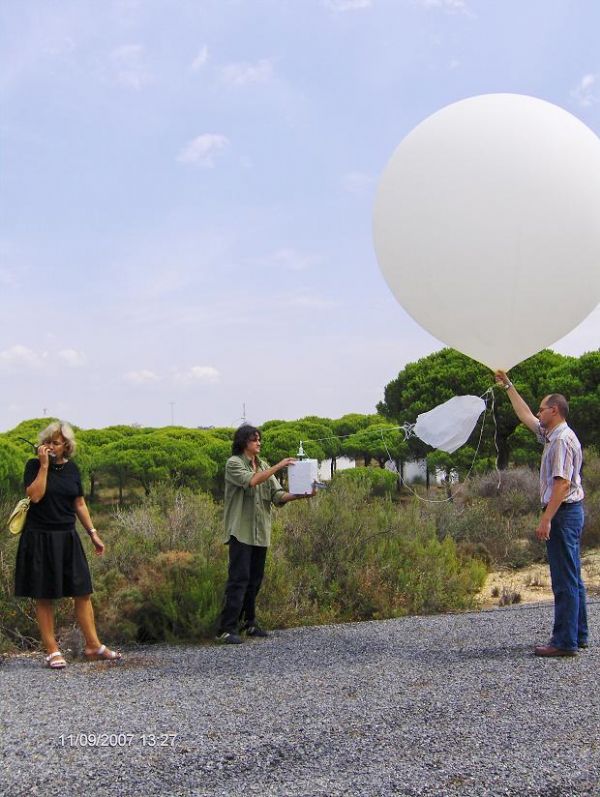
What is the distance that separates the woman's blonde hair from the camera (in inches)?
213

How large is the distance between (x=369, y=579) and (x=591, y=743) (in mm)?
4206

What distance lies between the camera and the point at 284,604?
7.20 m

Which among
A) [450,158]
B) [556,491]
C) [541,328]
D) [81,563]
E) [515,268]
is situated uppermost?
[450,158]

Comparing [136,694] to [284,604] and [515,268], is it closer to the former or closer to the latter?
[284,604]

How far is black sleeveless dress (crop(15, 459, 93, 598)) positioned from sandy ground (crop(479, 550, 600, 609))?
510 centimetres

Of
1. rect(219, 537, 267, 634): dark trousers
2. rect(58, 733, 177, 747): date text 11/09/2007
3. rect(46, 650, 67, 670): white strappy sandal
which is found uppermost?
rect(219, 537, 267, 634): dark trousers

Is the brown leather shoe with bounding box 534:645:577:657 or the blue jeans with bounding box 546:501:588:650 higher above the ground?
the blue jeans with bounding box 546:501:588:650

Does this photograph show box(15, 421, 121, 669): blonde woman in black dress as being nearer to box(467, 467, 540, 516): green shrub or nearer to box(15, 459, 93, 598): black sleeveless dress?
box(15, 459, 93, 598): black sleeveless dress

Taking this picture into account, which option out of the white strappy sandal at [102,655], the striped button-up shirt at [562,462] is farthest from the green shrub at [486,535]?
the white strappy sandal at [102,655]

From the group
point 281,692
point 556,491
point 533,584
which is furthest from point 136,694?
point 533,584

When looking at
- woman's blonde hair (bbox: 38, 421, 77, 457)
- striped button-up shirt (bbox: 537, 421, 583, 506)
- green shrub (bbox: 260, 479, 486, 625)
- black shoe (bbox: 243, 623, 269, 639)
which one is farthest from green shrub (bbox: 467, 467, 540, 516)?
woman's blonde hair (bbox: 38, 421, 77, 457)

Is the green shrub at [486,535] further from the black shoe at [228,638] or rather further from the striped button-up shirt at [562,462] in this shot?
the striped button-up shirt at [562,462]

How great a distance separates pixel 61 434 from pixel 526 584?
7362mm

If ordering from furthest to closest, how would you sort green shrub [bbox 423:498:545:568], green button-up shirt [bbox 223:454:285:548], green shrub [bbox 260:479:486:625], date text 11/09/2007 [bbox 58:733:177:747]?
1. green shrub [bbox 423:498:545:568]
2. green shrub [bbox 260:479:486:625]
3. green button-up shirt [bbox 223:454:285:548]
4. date text 11/09/2007 [bbox 58:733:177:747]
